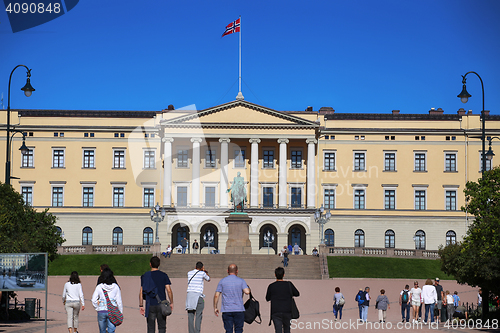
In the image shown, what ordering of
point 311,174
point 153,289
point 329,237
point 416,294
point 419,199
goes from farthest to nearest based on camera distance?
point 419,199
point 329,237
point 311,174
point 416,294
point 153,289

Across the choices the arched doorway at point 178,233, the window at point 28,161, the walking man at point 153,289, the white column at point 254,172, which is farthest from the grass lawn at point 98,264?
the walking man at point 153,289

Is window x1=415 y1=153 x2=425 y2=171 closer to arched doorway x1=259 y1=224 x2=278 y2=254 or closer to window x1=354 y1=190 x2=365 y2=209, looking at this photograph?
window x1=354 y1=190 x2=365 y2=209

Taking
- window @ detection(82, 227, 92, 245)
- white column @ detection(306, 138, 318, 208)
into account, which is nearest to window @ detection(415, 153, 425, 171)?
white column @ detection(306, 138, 318, 208)

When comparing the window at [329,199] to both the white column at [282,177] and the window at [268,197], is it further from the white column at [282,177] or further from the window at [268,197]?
the window at [268,197]

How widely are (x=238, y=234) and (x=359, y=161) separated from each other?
2431cm

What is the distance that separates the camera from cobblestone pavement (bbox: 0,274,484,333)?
22562 mm

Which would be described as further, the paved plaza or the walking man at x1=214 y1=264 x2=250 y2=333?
the paved plaza

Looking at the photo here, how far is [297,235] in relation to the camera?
72188mm

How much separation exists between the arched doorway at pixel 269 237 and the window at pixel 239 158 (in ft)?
22.2

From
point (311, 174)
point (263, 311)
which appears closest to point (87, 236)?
point (311, 174)

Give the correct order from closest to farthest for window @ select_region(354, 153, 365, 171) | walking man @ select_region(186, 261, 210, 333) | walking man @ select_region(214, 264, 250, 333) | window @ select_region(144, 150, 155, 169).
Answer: walking man @ select_region(214, 264, 250, 333), walking man @ select_region(186, 261, 210, 333), window @ select_region(354, 153, 365, 171), window @ select_region(144, 150, 155, 169)

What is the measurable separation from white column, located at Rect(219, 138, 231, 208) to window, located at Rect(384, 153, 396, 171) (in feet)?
53.6

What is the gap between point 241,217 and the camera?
174 ft

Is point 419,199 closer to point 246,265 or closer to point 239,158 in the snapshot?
point 239,158
